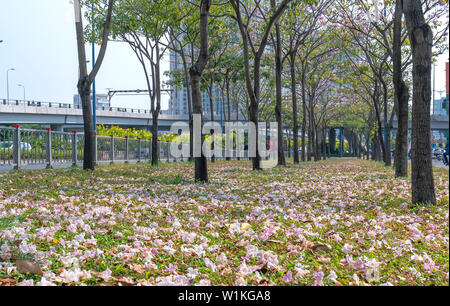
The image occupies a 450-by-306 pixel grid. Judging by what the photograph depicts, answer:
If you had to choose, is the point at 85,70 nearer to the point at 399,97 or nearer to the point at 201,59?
the point at 201,59

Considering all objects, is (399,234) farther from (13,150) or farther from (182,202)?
(13,150)

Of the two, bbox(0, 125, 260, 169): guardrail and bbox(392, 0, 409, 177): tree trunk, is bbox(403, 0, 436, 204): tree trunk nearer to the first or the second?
bbox(392, 0, 409, 177): tree trunk

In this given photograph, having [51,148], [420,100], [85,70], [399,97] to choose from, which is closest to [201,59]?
[85,70]

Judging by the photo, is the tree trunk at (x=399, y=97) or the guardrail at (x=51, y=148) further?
the guardrail at (x=51, y=148)

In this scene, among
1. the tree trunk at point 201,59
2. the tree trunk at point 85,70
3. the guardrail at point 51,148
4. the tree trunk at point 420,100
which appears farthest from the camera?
the guardrail at point 51,148

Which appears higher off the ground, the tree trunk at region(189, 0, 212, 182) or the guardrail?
the tree trunk at region(189, 0, 212, 182)

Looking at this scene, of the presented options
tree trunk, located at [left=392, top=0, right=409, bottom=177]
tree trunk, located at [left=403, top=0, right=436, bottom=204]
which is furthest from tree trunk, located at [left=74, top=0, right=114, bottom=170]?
tree trunk, located at [left=403, top=0, right=436, bottom=204]

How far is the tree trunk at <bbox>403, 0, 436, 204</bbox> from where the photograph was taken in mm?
6891

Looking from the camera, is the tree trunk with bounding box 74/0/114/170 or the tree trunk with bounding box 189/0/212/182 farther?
the tree trunk with bounding box 74/0/114/170

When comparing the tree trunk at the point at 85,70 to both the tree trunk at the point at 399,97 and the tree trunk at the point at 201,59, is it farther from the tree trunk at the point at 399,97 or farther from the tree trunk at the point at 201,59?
the tree trunk at the point at 399,97

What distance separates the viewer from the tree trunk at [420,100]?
6891 mm

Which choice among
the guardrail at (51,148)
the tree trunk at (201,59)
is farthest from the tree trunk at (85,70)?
the tree trunk at (201,59)

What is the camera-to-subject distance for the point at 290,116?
2021 inches
